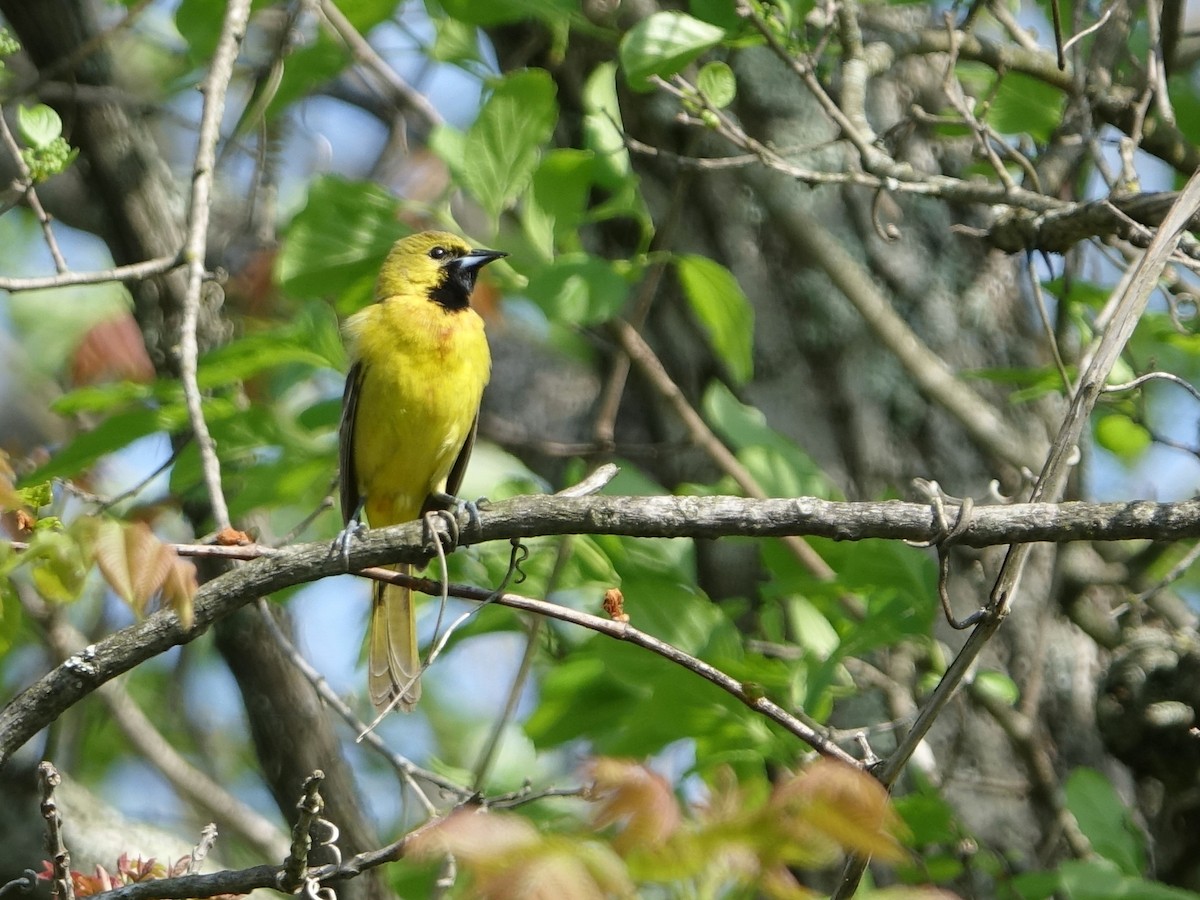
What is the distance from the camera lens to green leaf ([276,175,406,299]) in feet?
14.1

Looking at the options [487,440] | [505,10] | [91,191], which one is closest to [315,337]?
[505,10]

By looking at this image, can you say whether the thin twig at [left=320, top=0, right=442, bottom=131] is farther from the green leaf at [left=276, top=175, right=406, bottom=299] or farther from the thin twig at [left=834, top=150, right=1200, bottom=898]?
the thin twig at [left=834, top=150, right=1200, bottom=898]

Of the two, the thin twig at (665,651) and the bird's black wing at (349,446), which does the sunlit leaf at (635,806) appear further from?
the bird's black wing at (349,446)

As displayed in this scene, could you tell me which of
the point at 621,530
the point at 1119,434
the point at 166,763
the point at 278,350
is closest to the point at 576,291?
the point at 278,350

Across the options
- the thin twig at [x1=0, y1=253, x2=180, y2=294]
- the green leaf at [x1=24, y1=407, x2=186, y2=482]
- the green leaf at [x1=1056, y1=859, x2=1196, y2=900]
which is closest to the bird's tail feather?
the green leaf at [x1=24, y1=407, x2=186, y2=482]

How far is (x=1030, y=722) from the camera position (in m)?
4.84

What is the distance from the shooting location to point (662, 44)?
12.3 ft

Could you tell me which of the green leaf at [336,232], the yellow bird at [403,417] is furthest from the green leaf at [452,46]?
the green leaf at [336,232]

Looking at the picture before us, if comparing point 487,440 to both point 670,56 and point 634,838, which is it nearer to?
point 670,56

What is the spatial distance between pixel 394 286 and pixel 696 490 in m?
2.21

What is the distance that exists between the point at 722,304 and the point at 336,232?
3.97ft

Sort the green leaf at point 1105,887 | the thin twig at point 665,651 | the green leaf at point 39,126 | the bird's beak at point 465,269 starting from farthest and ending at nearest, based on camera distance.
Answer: the bird's beak at point 465,269, the green leaf at point 39,126, the green leaf at point 1105,887, the thin twig at point 665,651

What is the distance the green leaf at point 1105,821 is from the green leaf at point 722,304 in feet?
5.11

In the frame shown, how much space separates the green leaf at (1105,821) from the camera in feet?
12.2
